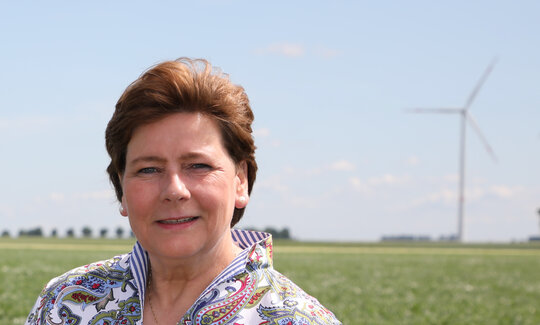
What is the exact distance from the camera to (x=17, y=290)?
41.0ft

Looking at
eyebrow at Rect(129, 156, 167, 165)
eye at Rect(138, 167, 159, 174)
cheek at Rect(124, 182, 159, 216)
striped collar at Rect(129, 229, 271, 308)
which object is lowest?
striped collar at Rect(129, 229, 271, 308)

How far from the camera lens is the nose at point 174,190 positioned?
2262mm

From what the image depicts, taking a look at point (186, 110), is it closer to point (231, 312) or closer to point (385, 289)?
point (231, 312)

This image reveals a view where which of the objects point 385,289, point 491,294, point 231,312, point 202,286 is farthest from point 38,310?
point 491,294

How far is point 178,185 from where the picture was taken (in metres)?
2.27

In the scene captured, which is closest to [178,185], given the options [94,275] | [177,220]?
[177,220]

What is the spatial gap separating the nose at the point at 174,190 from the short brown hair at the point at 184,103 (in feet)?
0.72

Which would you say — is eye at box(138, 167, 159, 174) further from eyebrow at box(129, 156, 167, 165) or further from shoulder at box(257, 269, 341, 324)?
shoulder at box(257, 269, 341, 324)

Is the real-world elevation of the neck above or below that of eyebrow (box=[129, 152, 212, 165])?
below

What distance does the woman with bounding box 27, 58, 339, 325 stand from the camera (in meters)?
2.28

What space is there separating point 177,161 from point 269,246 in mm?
491

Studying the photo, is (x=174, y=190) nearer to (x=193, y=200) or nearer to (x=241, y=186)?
(x=193, y=200)

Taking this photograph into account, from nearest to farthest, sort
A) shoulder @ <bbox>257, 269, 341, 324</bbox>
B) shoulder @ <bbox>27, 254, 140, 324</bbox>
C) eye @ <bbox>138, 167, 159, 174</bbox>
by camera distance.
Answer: shoulder @ <bbox>257, 269, 341, 324</bbox>, eye @ <bbox>138, 167, 159, 174</bbox>, shoulder @ <bbox>27, 254, 140, 324</bbox>

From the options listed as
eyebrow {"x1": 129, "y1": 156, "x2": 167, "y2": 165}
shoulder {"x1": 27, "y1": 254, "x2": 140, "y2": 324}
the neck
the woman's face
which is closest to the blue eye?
the woman's face
